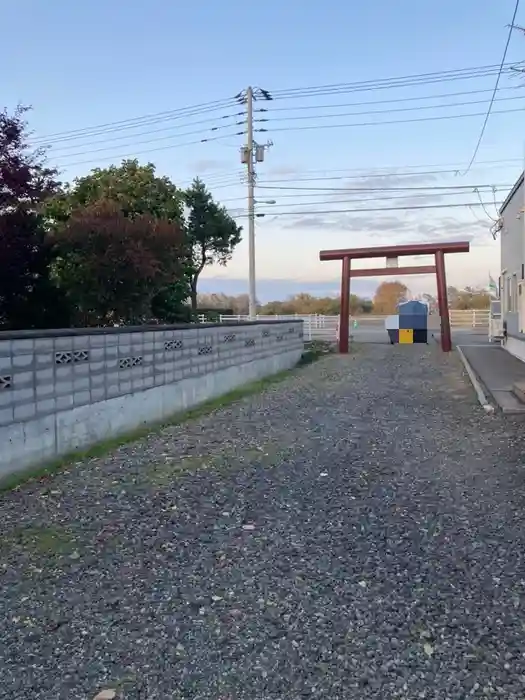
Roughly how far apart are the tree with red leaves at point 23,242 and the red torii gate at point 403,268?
985 cm

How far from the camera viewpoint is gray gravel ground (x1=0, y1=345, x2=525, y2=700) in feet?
8.21

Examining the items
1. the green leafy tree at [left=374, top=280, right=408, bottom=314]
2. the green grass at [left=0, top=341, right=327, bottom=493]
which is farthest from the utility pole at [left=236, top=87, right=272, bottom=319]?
the green leafy tree at [left=374, top=280, right=408, bottom=314]

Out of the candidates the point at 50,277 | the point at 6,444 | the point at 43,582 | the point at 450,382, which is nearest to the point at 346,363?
the point at 450,382

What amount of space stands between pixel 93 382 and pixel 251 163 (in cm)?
2148

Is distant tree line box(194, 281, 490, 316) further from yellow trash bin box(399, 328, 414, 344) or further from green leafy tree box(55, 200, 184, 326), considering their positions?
green leafy tree box(55, 200, 184, 326)

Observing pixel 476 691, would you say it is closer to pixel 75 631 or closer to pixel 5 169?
pixel 75 631

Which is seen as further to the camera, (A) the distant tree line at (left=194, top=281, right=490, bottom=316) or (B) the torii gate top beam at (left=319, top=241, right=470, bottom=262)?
(A) the distant tree line at (left=194, top=281, right=490, bottom=316)

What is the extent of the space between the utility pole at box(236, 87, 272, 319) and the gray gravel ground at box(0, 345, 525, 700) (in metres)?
18.6

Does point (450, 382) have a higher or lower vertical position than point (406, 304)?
lower

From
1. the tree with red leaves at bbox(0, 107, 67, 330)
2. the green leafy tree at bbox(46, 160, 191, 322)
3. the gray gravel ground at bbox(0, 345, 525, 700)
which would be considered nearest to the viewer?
the gray gravel ground at bbox(0, 345, 525, 700)

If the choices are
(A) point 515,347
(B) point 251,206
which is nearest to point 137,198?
(B) point 251,206

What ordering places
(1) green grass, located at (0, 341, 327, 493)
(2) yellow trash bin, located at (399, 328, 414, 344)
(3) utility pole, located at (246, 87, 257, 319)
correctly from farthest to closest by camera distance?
1. (3) utility pole, located at (246, 87, 257, 319)
2. (2) yellow trash bin, located at (399, 328, 414, 344)
3. (1) green grass, located at (0, 341, 327, 493)

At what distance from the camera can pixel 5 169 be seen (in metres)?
11.9

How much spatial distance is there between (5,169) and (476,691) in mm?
11875
